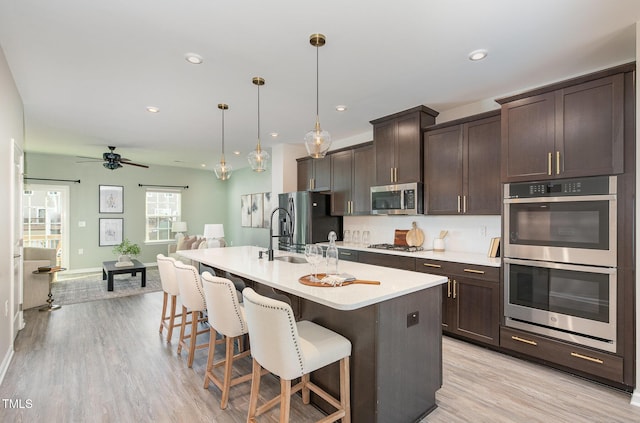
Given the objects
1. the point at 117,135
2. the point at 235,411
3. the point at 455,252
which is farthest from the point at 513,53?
the point at 117,135

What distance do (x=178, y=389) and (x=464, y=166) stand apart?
136 inches

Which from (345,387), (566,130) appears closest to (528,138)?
(566,130)

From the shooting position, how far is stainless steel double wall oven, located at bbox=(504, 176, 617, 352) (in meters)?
2.43

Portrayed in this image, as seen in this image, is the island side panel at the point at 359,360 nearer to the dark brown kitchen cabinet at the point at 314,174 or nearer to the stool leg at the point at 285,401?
the stool leg at the point at 285,401

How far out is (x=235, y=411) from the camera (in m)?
2.16

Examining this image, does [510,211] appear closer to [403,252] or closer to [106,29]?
[403,252]

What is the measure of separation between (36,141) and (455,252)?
23.3 ft

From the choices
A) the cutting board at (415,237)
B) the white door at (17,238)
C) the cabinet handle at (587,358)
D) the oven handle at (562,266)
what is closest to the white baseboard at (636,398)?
the cabinet handle at (587,358)

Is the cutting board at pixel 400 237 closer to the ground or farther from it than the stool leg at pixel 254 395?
farther from it

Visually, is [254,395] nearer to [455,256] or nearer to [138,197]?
[455,256]

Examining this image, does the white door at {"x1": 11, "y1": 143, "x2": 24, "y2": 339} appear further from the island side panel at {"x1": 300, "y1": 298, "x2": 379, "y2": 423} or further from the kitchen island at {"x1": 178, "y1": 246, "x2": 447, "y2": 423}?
the island side panel at {"x1": 300, "y1": 298, "x2": 379, "y2": 423}

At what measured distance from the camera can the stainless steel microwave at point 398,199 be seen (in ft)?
12.8

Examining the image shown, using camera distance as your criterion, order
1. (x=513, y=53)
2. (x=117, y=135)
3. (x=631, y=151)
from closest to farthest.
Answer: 1. (x=631, y=151)
2. (x=513, y=53)
3. (x=117, y=135)

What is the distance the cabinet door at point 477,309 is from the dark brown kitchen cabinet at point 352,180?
1.76 metres
